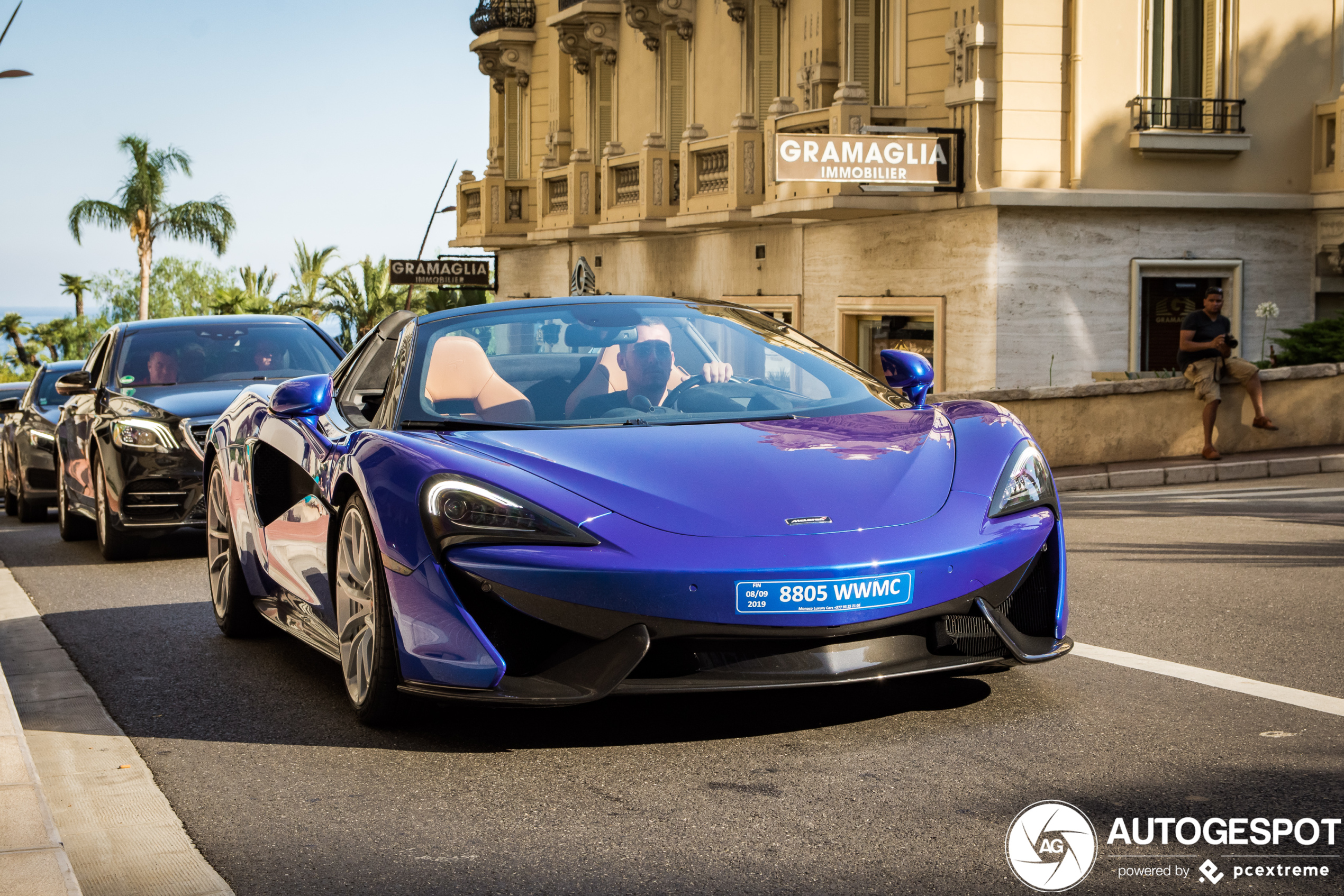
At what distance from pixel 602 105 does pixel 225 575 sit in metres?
28.0

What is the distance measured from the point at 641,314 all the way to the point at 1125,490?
9246 millimetres

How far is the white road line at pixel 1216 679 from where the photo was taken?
510 cm

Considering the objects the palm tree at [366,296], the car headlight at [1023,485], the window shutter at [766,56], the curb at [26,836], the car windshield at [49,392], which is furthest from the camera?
the palm tree at [366,296]

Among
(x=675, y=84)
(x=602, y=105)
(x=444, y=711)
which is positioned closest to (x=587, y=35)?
(x=602, y=105)

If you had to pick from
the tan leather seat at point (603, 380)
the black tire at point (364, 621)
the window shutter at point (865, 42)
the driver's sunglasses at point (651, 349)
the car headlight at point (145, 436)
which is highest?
the window shutter at point (865, 42)

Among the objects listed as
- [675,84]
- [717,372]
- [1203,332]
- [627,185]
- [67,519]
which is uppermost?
[675,84]

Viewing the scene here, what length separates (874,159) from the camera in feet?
66.0

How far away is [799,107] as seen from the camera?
25172 millimetres

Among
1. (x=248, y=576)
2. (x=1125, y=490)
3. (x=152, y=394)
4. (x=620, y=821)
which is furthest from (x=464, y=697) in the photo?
(x=1125, y=490)

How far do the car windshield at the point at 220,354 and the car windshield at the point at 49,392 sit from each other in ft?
16.7

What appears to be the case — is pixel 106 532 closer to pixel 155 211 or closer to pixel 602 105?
pixel 602 105

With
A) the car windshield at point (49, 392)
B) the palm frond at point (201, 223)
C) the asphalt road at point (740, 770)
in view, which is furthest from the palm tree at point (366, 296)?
the asphalt road at point (740, 770)

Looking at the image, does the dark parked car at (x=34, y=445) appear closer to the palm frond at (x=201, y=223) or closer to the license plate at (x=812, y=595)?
the license plate at (x=812, y=595)

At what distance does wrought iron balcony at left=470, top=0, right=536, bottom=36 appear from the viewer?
1486 inches
